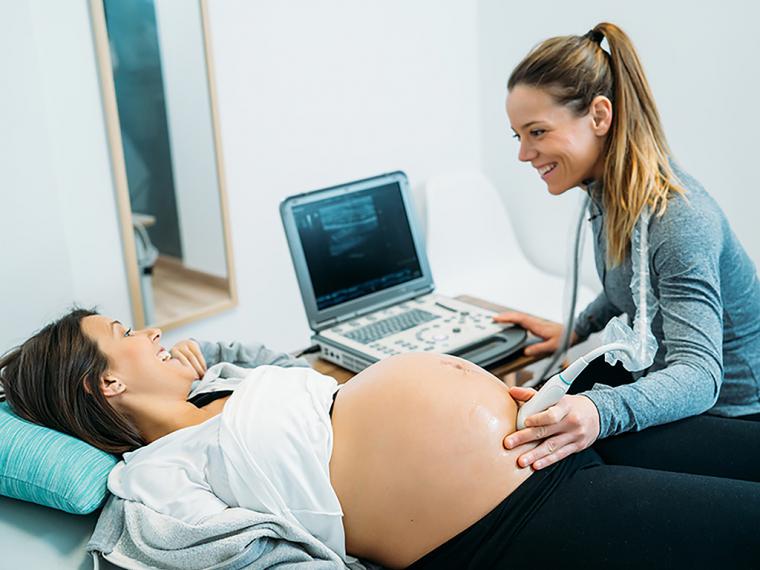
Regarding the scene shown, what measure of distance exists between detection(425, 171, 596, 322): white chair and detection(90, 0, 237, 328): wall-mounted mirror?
785 millimetres

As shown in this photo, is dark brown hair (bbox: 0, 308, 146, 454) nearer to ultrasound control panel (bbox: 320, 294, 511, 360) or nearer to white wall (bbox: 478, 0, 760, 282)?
ultrasound control panel (bbox: 320, 294, 511, 360)

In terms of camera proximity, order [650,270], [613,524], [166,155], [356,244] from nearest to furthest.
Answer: [613,524] < [650,270] < [356,244] < [166,155]

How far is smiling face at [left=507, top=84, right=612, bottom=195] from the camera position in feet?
4.70

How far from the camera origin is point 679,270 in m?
1.31

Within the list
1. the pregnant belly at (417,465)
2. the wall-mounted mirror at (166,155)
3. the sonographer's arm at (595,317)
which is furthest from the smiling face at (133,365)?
the sonographer's arm at (595,317)

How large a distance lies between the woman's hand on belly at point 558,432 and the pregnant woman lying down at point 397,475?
0.07ft

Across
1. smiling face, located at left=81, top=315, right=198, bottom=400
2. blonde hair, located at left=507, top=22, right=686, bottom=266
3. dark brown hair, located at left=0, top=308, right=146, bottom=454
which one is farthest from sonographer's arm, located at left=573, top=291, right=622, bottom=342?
dark brown hair, located at left=0, top=308, right=146, bottom=454

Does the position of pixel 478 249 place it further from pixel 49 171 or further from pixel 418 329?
pixel 49 171

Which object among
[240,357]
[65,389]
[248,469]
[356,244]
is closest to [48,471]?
[65,389]

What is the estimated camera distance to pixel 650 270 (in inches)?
54.2

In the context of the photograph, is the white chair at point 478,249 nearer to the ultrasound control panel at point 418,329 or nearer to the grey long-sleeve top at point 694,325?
the ultrasound control panel at point 418,329

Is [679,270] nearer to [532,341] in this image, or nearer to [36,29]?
[532,341]

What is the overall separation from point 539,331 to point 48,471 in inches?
42.4

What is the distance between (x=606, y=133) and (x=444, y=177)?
1.23 meters
